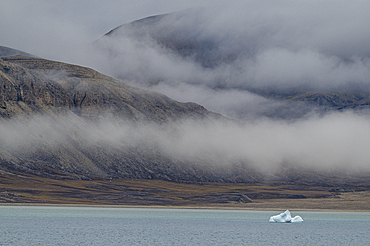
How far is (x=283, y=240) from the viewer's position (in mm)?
86438

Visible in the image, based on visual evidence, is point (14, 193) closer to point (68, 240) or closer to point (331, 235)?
point (68, 240)

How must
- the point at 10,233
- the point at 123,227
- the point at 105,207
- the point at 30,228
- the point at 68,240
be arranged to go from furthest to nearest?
the point at 105,207, the point at 123,227, the point at 30,228, the point at 10,233, the point at 68,240

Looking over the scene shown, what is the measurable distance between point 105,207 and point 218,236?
10907 centimetres

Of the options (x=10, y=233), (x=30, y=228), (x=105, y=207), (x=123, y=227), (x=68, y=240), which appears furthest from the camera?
(x=105, y=207)

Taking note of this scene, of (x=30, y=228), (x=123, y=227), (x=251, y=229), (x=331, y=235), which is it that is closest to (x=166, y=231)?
(x=123, y=227)

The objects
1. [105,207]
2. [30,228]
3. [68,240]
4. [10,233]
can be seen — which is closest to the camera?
[68,240]

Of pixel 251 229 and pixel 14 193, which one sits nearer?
pixel 251 229

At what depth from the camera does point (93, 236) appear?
84062 mm

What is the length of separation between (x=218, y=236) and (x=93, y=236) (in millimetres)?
25442

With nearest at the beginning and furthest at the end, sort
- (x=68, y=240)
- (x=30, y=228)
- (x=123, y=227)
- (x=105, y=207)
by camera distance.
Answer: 1. (x=68, y=240)
2. (x=30, y=228)
3. (x=123, y=227)
4. (x=105, y=207)

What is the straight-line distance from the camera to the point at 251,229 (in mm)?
105688

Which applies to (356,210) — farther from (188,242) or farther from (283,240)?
(188,242)

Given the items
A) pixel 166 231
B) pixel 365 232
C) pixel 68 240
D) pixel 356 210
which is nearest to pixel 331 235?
pixel 365 232

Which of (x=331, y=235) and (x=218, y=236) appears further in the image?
(x=331, y=235)
